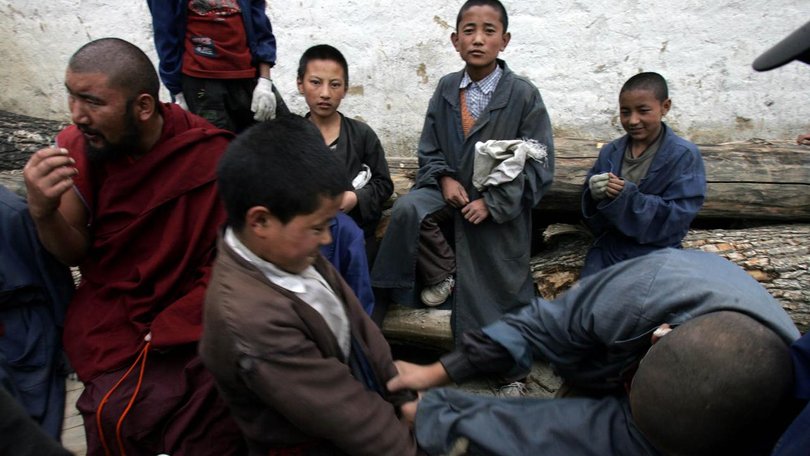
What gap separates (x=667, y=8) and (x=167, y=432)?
4.45 meters

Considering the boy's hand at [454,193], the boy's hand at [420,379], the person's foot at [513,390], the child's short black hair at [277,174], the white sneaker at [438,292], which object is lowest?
the person's foot at [513,390]

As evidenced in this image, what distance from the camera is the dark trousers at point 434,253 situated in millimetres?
2873

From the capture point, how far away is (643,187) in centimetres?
287

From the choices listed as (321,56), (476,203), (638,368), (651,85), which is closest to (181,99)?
(321,56)

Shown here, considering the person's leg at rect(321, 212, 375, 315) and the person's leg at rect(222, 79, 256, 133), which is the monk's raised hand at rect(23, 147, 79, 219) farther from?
the person's leg at rect(222, 79, 256, 133)

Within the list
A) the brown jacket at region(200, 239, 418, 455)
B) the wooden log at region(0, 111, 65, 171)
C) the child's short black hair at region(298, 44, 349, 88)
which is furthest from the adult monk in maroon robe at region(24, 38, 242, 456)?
the wooden log at region(0, 111, 65, 171)

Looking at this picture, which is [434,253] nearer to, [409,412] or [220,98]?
[409,412]

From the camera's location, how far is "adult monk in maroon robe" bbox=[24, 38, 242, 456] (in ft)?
5.94

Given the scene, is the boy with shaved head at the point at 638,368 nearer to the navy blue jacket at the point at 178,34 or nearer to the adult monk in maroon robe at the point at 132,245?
the adult monk in maroon robe at the point at 132,245

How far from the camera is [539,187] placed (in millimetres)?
2859

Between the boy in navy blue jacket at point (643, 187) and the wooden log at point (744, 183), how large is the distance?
352mm

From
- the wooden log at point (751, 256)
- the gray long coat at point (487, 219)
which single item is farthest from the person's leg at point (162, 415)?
the wooden log at point (751, 256)

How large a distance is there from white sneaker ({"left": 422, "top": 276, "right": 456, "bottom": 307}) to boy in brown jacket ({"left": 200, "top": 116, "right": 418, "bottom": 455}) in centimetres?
143

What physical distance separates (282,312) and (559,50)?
3.91 meters
